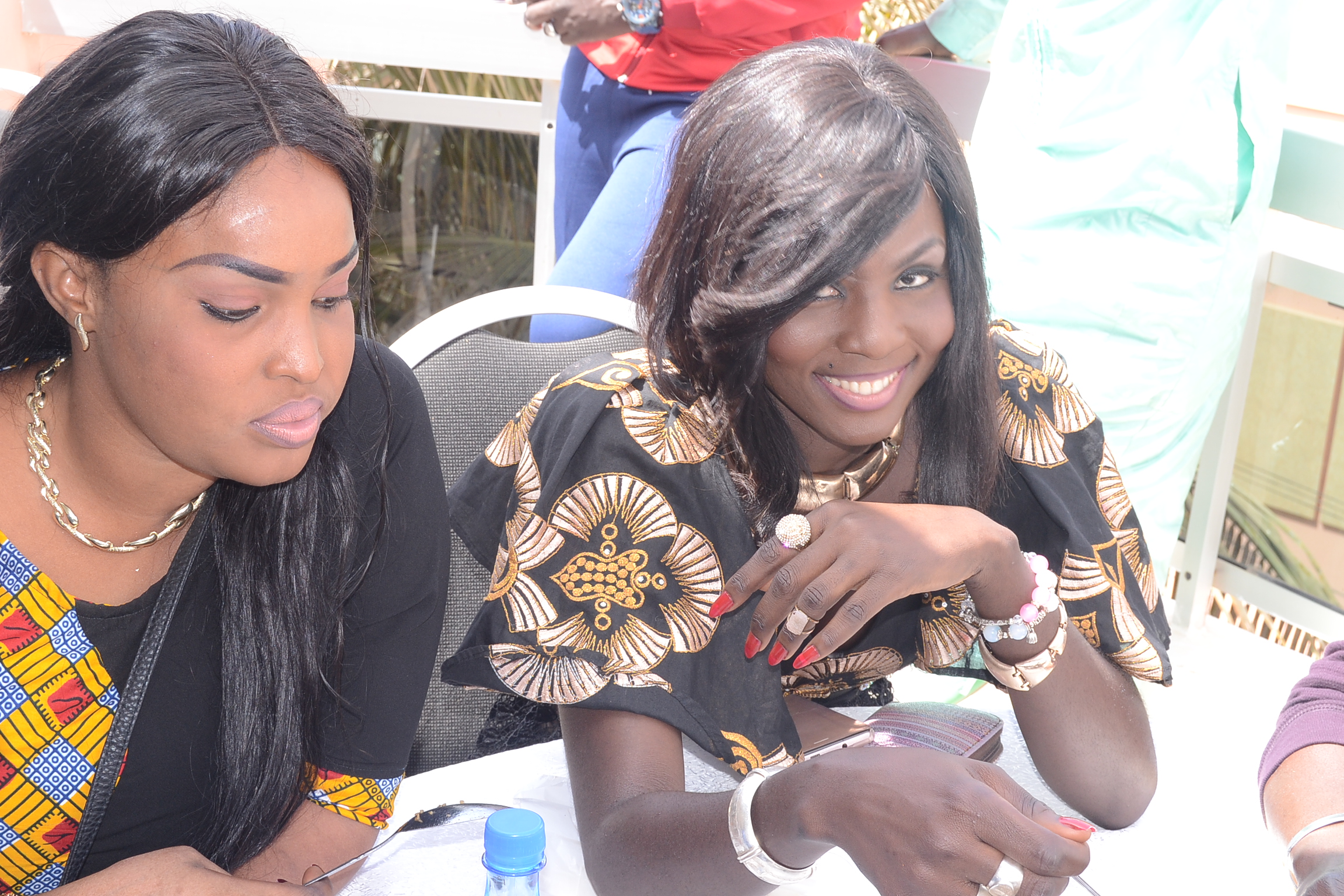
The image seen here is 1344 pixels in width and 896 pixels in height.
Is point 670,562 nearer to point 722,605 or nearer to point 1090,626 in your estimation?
point 722,605

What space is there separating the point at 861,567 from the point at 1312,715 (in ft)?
1.77

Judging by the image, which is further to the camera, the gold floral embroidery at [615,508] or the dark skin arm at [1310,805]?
the gold floral embroidery at [615,508]

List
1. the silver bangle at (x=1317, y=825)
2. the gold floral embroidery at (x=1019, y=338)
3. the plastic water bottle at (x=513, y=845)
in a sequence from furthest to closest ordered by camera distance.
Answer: the gold floral embroidery at (x=1019, y=338) < the silver bangle at (x=1317, y=825) < the plastic water bottle at (x=513, y=845)

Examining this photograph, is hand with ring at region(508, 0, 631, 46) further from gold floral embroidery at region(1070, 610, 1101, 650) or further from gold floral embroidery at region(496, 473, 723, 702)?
gold floral embroidery at region(1070, 610, 1101, 650)

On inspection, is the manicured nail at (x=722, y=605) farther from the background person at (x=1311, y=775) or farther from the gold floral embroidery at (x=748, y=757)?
the background person at (x=1311, y=775)

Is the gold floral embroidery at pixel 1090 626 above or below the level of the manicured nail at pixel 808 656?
below

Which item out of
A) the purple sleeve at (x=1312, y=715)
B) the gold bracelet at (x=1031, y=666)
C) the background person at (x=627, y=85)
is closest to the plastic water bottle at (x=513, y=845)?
the gold bracelet at (x=1031, y=666)

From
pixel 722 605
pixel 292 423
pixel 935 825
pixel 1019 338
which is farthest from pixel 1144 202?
pixel 292 423

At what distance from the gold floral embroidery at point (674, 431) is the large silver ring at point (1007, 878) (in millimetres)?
572

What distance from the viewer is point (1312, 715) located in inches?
50.8

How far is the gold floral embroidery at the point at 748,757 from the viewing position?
1.27 metres

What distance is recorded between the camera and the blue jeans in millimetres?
1980

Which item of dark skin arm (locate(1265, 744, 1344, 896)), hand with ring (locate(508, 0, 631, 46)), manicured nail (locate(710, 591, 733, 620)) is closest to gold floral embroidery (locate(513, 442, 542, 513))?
manicured nail (locate(710, 591, 733, 620))

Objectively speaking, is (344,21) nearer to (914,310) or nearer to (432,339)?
(432,339)
